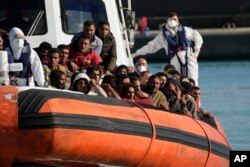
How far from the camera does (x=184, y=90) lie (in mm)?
18812

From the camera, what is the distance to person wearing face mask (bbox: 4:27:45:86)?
15.4 m

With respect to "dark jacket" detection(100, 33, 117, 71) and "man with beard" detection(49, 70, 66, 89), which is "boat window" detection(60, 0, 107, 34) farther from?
"man with beard" detection(49, 70, 66, 89)

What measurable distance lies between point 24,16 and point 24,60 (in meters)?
2.96

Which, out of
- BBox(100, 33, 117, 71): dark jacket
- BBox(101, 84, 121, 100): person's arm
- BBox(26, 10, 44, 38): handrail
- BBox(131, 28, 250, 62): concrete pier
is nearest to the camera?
BBox(101, 84, 121, 100): person's arm

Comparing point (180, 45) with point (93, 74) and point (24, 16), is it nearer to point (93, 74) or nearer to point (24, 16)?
point (24, 16)

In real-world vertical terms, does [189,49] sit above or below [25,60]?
above

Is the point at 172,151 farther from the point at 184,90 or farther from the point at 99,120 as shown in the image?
the point at 184,90

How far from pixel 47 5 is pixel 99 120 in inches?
200

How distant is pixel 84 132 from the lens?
13469 mm

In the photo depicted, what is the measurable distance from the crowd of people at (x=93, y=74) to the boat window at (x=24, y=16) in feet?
1.98

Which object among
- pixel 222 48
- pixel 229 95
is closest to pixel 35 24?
pixel 229 95

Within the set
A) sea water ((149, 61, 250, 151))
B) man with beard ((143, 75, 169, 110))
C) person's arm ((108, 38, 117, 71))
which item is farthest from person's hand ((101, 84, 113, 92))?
sea water ((149, 61, 250, 151))

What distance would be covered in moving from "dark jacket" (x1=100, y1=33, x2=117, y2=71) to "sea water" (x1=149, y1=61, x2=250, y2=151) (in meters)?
3.70

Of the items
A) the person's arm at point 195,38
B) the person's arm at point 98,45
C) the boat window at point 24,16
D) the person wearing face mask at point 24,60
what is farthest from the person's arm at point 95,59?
the person's arm at point 195,38
